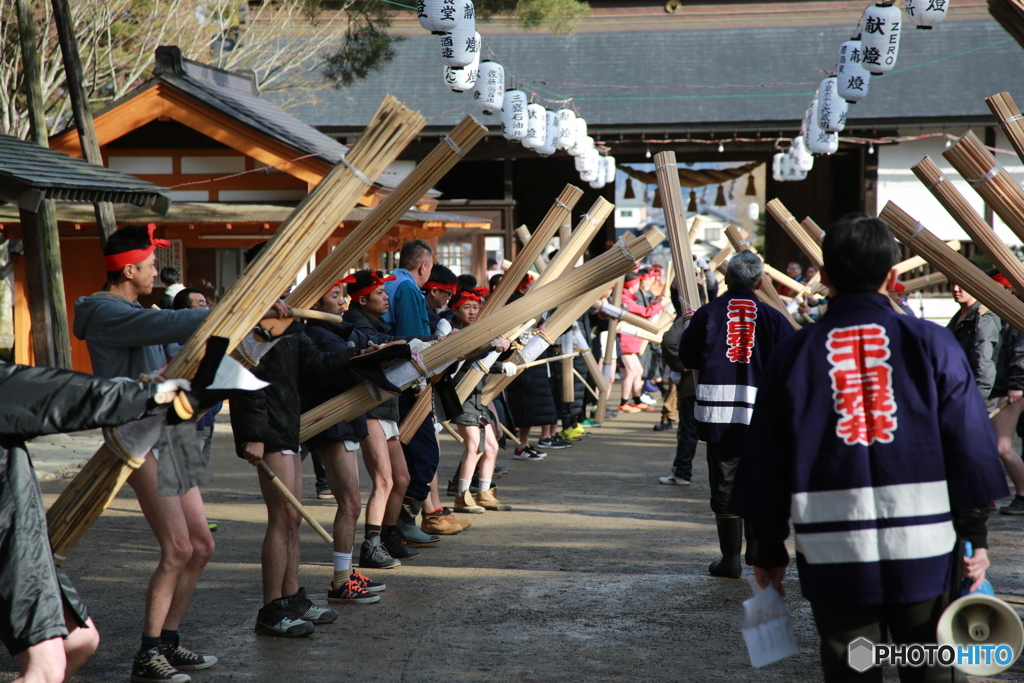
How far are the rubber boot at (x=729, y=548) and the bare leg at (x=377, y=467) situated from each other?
75.7 inches

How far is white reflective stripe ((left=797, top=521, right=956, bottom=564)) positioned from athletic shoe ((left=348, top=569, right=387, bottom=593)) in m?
2.99

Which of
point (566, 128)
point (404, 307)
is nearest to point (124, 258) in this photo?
point (404, 307)

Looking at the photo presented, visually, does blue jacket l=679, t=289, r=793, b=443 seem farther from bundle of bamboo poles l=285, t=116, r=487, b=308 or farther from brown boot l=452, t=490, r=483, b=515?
brown boot l=452, t=490, r=483, b=515

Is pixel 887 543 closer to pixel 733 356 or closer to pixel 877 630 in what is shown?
pixel 877 630

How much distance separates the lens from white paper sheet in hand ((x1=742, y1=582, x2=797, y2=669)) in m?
2.62

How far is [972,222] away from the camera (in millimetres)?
4336

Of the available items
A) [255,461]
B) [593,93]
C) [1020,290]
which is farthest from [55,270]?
[593,93]

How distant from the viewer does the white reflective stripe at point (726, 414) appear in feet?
17.1

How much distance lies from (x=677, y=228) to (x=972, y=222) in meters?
2.24

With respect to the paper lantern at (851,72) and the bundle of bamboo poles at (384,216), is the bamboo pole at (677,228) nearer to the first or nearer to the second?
the bundle of bamboo poles at (384,216)

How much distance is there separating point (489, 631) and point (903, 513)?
2.47m

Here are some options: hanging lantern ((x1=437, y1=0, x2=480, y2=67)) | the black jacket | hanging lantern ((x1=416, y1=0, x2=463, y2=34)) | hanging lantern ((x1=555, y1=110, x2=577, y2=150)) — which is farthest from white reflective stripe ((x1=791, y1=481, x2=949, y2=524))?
hanging lantern ((x1=555, y1=110, x2=577, y2=150))

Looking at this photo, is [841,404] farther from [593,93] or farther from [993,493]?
[593,93]

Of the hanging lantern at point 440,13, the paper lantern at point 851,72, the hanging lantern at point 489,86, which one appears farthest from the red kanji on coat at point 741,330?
the paper lantern at point 851,72
